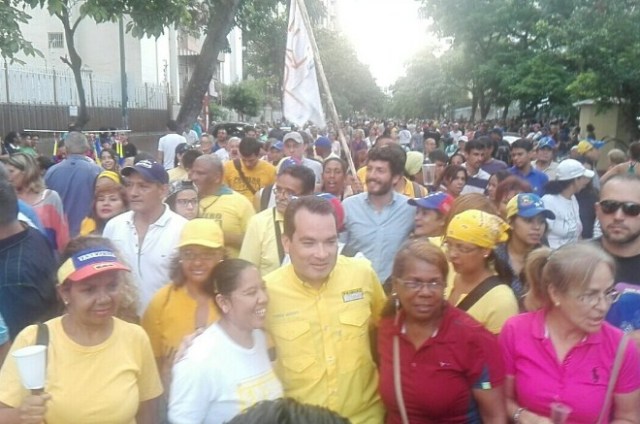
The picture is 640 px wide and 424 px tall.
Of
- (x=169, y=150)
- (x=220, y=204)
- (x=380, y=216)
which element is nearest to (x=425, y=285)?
(x=380, y=216)

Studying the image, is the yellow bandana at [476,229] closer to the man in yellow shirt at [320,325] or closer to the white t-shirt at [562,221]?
the man in yellow shirt at [320,325]

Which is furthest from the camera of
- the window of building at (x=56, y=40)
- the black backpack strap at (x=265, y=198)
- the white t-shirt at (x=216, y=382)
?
the window of building at (x=56, y=40)

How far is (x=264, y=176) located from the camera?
27.9 feet

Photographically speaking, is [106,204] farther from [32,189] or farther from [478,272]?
[478,272]

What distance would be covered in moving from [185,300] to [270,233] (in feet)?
3.48

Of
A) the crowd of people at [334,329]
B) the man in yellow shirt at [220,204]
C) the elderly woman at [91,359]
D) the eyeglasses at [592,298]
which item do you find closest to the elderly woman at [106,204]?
the man in yellow shirt at [220,204]

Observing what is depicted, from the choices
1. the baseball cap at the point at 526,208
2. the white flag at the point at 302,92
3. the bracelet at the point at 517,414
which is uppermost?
the white flag at the point at 302,92

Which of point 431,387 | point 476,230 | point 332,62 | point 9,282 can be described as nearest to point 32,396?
point 9,282

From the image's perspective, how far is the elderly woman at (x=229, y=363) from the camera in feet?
9.53

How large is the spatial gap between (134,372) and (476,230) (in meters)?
1.73

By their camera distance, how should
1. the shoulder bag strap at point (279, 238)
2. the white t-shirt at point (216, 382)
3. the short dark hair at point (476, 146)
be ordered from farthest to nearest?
A: 1. the short dark hair at point (476, 146)
2. the shoulder bag strap at point (279, 238)
3. the white t-shirt at point (216, 382)

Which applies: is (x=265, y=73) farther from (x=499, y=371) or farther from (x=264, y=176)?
(x=499, y=371)

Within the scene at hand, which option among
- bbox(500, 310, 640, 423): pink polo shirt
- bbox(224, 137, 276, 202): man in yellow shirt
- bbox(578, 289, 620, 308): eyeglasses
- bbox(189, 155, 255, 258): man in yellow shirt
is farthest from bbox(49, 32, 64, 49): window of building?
bbox(578, 289, 620, 308): eyeglasses

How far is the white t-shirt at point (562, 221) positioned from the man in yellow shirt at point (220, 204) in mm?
2475
